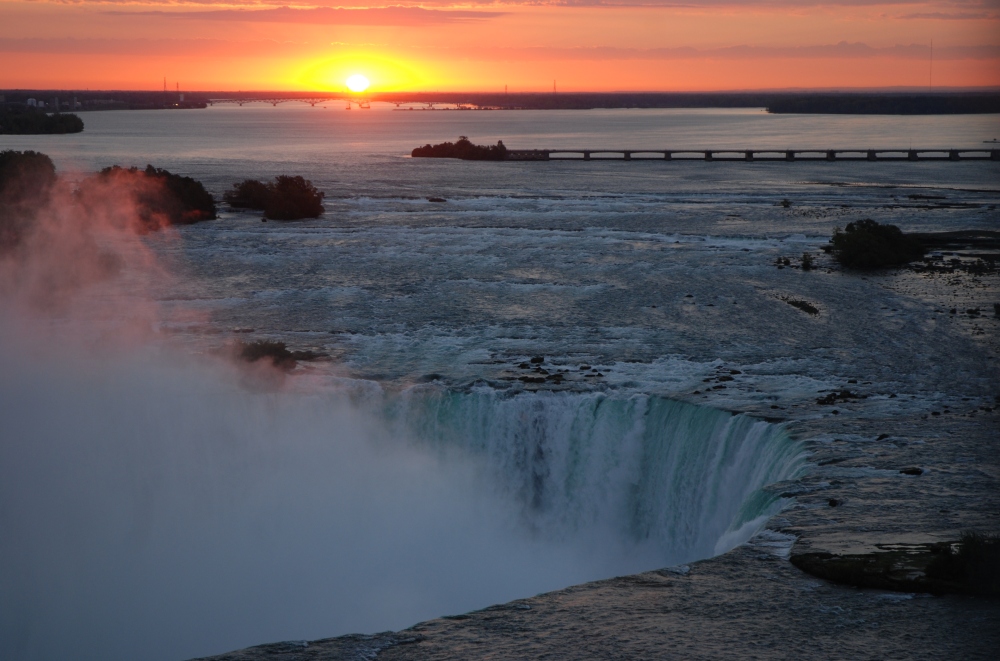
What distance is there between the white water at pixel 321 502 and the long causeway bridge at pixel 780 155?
7922cm

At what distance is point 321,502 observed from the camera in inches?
776

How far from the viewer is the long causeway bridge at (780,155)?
92.5m

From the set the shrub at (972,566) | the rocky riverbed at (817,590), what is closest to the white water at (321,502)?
the rocky riverbed at (817,590)

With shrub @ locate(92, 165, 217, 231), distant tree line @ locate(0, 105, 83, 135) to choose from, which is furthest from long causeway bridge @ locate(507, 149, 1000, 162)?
distant tree line @ locate(0, 105, 83, 135)

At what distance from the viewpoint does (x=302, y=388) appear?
2166cm

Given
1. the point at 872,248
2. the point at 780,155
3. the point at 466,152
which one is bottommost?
the point at 872,248

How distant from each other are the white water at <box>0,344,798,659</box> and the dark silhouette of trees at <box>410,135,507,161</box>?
79915 millimetres

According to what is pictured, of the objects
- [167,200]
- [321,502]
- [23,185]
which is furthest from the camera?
[23,185]

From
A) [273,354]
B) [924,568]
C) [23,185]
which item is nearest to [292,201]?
[23,185]

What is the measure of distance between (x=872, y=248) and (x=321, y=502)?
23544 millimetres

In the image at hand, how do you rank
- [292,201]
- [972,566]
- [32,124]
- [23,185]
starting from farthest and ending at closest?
[32,124], [292,201], [23,185], [972,566]

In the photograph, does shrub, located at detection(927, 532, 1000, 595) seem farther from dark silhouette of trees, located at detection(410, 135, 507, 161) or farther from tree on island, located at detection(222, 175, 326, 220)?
dark silhouette of trees, located at detection(410, 135, 507, 161)

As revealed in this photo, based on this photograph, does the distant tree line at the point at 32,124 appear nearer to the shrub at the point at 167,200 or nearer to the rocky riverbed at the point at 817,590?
the shrub at the point at 167,200

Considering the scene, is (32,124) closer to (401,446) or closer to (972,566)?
(401,446)
